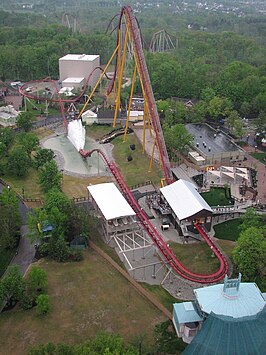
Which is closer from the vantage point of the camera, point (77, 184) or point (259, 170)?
point (77, 184)

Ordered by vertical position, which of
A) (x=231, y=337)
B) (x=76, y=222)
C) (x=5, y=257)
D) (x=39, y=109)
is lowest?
(x=39, y=109)

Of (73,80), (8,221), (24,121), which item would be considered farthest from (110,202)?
(73,80)

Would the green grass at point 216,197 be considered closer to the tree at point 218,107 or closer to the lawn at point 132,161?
the lawn at point 132,161

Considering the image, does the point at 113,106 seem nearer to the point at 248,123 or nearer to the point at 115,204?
the point at 248,123

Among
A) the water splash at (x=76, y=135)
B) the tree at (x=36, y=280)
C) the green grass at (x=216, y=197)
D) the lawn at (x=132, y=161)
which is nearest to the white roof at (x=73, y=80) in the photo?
the lawn at (x=132, y=161)

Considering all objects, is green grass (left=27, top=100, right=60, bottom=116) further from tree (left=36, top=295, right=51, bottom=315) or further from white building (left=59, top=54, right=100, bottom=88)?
tree (left=36, top=295, right=51, bottom=315)

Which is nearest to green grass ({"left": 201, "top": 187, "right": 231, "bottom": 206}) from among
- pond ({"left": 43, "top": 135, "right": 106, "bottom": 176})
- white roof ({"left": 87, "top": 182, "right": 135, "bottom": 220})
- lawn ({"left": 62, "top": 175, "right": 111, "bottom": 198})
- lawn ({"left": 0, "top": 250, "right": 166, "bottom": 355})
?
white roof ({"left": 87, "top": 182, "right": 135, "bottom": 220})

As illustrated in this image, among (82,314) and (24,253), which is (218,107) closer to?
(24,253)

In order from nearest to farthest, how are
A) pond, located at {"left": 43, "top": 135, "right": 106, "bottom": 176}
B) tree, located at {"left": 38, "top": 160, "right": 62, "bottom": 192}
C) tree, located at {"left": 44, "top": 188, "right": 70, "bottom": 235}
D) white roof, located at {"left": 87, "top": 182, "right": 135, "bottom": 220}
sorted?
tree, located at {"left": 44, "top": 188, "right": 70, "bottom": 235}, white roof, located at {"left": 87, "top": 182, "right": 135, "bottom": 220}, tree, located at {"left": 38, "top": 160, "right": 62, "bottom": 192}, pond, located at {"left": 43, "top": 135, "right": 106, "bottom": 176}
